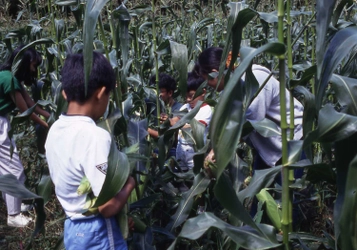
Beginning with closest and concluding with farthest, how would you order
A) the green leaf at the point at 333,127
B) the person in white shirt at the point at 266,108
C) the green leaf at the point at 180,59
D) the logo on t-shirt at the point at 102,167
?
the green leaf at the point at 333,127
the logo on t-shirt at the point at 102,167
the green leaf at the point at 180,59
the person in white shirt at the point at 266,108

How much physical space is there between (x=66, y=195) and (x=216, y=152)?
91 centimetres

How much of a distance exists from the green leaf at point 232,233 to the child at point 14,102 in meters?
2.02

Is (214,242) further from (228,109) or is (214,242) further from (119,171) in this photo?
(228,109)

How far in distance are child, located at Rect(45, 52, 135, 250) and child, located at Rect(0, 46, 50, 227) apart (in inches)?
58.9

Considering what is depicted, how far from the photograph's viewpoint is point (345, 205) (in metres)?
1.36

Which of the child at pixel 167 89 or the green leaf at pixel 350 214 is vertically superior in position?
the green leaf at pixel 350 214

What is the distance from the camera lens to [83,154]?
6.23 ft

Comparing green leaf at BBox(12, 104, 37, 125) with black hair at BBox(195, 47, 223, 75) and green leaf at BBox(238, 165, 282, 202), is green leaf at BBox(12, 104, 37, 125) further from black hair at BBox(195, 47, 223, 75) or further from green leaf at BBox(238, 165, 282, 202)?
green leaf at BBox(238, 165, 282, 202)

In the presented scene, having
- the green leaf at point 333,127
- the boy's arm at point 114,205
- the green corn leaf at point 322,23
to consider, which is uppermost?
the green corn leaf at point 322,23

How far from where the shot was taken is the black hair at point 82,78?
194cm

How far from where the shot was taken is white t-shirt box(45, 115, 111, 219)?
188 cm

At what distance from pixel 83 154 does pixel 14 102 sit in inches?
84.8

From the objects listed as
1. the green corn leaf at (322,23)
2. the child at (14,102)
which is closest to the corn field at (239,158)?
the green corn leaf at (322,23)

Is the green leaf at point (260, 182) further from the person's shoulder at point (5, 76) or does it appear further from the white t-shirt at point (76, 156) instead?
the person's shoulder at point (5, 76)
